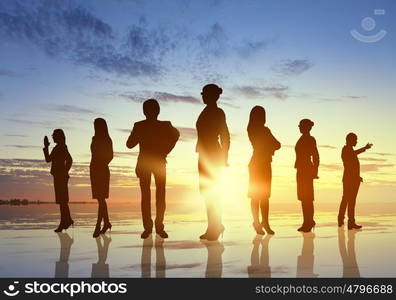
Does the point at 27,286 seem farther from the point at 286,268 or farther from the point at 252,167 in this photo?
the point at 252,167

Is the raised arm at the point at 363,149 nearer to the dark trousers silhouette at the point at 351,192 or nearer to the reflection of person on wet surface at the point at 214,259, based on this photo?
A: the dark trousers silhouette at the point at 351,192

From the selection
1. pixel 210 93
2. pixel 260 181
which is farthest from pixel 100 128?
pixel 260 181

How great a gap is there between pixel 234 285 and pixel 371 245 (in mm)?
6243

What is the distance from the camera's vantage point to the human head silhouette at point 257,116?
1496cm

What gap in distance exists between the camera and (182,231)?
16688 mm

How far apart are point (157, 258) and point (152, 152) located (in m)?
3.86

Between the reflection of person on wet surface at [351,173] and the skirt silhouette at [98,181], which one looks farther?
the reflection of person on wet surface at [351,173]

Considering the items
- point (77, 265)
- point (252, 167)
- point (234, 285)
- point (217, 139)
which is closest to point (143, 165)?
point (217, 139)

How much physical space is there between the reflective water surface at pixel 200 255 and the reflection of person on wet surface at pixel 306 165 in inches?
37.0

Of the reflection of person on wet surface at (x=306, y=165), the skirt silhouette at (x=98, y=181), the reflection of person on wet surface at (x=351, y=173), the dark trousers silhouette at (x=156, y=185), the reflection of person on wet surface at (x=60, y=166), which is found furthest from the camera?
→ the reflection of person on wet surface at (x=351, y=173)

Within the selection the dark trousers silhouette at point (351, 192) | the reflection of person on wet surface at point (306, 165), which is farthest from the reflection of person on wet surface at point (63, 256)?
the dark trousers silhouette at point (351, 192)

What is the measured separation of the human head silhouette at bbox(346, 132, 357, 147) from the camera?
17.3 m

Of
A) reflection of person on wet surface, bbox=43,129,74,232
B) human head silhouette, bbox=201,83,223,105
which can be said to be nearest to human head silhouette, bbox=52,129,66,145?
reflection of person on wet surface, bbox=43,129,74,232

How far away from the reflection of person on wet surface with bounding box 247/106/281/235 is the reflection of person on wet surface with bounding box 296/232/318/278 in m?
1.42
